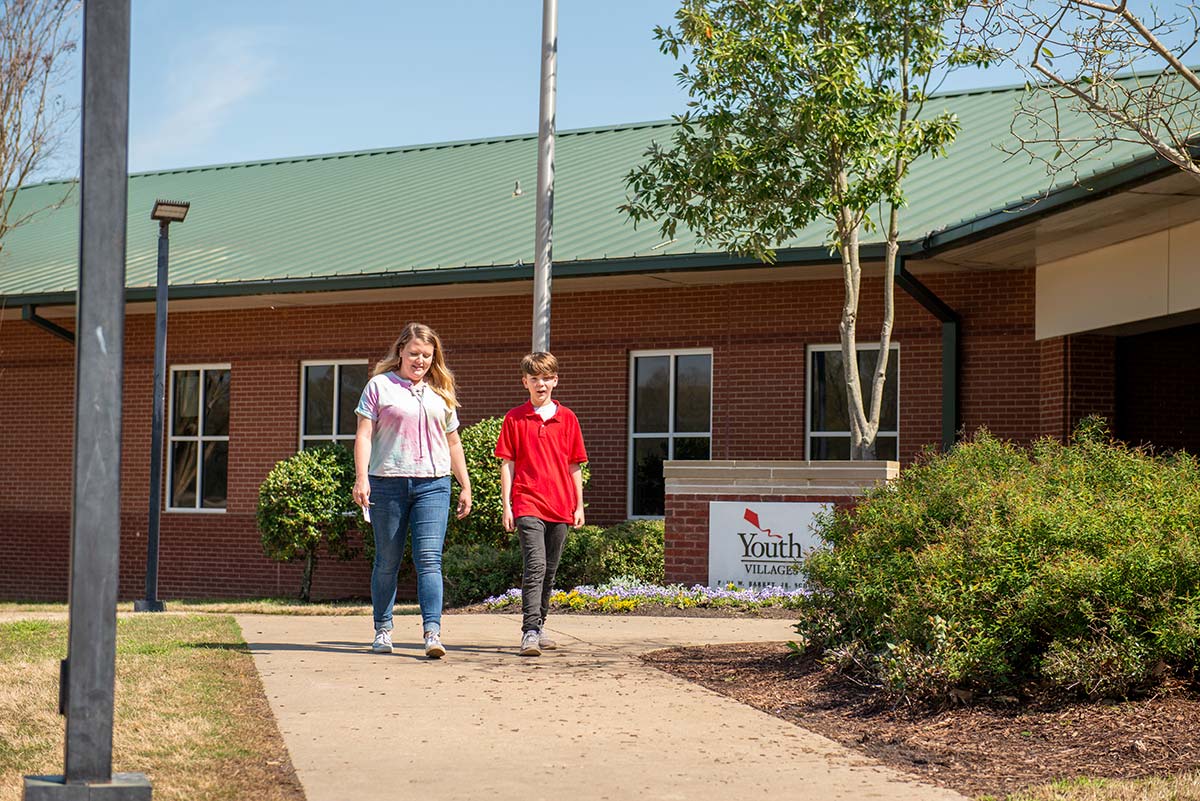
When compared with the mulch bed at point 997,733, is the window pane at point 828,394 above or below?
above

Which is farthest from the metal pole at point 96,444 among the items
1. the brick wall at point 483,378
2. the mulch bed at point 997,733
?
the brick wall at point 483,378

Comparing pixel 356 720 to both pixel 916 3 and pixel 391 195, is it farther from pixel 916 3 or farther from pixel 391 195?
pixel 391 195

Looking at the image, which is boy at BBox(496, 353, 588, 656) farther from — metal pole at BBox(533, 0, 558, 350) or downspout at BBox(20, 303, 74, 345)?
downspout at BBox(20, 303, 74, 345)

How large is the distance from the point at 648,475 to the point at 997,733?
10.7m

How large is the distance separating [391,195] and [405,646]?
12.9 metres

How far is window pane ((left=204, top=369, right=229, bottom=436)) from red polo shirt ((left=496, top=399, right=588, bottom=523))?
1122 cm

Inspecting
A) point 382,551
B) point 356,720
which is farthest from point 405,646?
point 356,720

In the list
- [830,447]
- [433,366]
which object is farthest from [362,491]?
[830,447]

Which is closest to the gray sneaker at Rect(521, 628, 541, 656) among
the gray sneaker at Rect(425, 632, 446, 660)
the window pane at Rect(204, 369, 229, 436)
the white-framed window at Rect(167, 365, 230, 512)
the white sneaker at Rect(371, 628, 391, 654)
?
the gray sneaker at Rect(425, 632, 446, 660)

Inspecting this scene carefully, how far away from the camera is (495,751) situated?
5234 millimetres

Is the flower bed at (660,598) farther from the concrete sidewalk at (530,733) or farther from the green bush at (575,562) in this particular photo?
the concrete sidewalk at (530,733)

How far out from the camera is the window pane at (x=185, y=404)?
727 inches

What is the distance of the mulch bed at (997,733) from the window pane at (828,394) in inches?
340

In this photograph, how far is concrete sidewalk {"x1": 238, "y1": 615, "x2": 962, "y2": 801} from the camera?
184 inches
